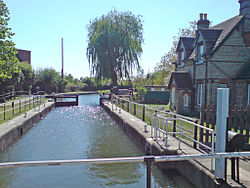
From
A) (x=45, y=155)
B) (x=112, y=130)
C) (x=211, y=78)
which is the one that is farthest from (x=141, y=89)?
(x=45, y=155)

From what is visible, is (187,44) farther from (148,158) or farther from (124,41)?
(148,158)

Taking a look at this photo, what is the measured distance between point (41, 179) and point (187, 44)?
52.8ft

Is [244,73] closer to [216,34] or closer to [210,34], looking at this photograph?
[216,34]

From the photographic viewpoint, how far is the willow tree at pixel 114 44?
Result: 1244 inches

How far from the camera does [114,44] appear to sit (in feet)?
105

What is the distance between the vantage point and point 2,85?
23672mm

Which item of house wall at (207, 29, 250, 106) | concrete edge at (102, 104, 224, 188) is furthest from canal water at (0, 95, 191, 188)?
house wall at (207, 29, 250, 106)

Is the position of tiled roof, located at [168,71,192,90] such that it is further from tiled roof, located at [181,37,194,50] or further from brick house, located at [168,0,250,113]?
tiled roof, located at [181,37,194,50]

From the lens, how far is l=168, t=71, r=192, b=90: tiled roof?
1770 centimetres

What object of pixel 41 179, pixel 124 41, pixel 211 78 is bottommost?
pixel 41 179

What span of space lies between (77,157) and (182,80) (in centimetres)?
1163

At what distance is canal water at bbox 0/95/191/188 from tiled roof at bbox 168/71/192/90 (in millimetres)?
6290

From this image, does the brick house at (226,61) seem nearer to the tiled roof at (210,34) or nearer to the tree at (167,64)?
the tiled roof at (210,34)

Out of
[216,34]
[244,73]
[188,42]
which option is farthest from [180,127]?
[188,42]
